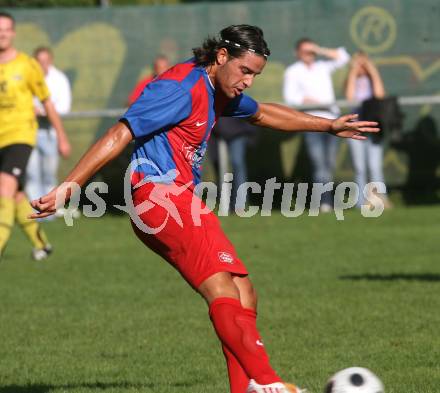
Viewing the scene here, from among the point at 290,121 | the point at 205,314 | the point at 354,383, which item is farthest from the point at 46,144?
the point at 354,383

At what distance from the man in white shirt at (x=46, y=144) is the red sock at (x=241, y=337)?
1142cm

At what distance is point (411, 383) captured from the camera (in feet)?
21.4

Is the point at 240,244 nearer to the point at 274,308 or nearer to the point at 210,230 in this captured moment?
the point at 274,308

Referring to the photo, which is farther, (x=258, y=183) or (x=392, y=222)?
(x=258, y=183)

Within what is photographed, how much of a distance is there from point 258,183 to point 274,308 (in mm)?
8761

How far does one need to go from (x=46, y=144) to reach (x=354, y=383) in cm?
1194

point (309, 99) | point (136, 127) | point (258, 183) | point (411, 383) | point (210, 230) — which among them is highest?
point (136, 127)

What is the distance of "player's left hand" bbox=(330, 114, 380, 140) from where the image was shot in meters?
6.33

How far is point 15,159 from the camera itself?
419 inches

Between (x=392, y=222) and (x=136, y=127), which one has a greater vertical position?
(x=136, y=127)

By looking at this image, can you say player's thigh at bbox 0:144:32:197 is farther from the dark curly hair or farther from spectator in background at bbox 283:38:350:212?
spectator in background at bbox 283:38:350:212

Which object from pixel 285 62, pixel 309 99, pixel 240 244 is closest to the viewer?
pixel 240 244

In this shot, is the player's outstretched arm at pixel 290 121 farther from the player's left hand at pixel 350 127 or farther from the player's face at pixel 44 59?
the player's face at pixel 44 59

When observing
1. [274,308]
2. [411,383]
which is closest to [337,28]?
[274,308]
